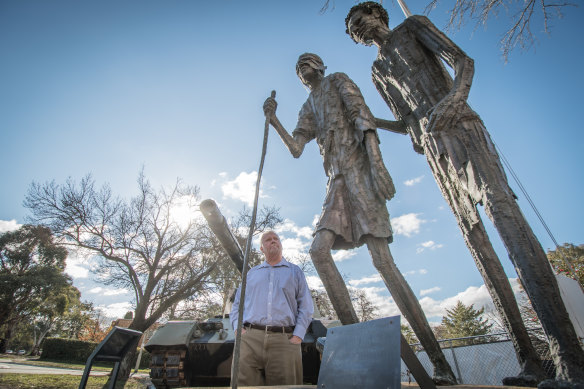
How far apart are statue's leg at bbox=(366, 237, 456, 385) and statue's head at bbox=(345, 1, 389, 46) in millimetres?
2272

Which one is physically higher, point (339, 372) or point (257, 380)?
point (339, 372)

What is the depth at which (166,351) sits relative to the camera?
4.78 meters

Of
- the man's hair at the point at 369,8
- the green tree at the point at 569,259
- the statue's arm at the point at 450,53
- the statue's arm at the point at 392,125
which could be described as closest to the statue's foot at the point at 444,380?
the statue's arm at the point at 450,53

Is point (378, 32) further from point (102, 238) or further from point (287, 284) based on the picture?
point (102, 238)

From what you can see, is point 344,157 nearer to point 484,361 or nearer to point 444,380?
point 444,380

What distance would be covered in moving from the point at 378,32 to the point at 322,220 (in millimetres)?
2180

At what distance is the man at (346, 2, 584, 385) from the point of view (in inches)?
53.4

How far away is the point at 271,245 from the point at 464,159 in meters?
1.84

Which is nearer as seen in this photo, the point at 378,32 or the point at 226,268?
the point at 378,32

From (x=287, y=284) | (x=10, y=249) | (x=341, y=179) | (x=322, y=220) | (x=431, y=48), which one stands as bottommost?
(x=287, y=284)

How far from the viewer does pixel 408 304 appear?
1.93 metres

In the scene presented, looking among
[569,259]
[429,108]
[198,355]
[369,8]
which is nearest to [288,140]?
[429,108]

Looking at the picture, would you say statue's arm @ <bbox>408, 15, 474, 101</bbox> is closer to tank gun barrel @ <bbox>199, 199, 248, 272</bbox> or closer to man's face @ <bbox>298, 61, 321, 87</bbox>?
man's face @ <bbox>298, 61, 321, 87</bbox>

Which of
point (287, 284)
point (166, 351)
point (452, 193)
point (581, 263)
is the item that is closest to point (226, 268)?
point (166, 351)
